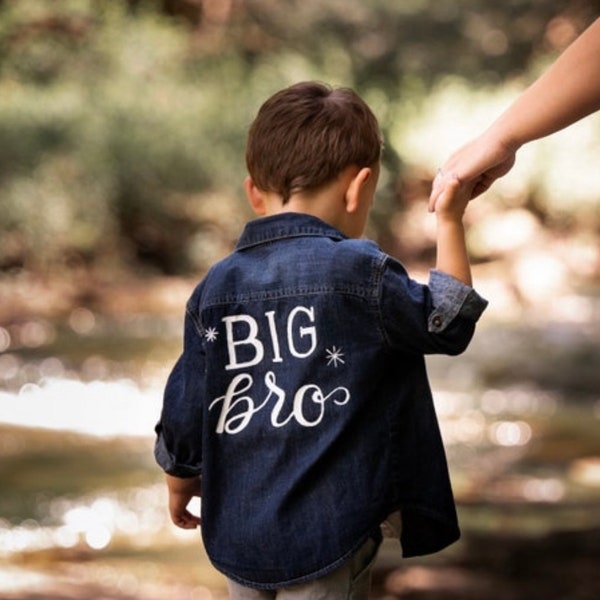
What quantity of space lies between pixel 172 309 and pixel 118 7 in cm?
342

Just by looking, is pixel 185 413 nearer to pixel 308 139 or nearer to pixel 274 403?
pixel 274 403

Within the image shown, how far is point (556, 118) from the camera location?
1337 mm

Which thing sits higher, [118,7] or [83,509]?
[118,7]

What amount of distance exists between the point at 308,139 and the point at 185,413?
1.19 ft

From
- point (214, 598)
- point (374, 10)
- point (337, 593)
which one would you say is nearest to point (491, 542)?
point (214, 598)

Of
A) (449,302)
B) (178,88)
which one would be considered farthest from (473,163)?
(178,88)

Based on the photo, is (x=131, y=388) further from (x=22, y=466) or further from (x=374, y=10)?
(x=374, y=10)

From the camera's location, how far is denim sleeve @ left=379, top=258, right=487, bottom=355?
1.40 m

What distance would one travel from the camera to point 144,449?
5.56 metres

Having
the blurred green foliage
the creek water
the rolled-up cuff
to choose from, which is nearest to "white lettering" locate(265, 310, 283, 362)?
the rolled-up cuff

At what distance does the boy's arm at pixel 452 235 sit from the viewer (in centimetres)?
142

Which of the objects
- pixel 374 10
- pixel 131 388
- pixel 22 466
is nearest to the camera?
pixel 22 466

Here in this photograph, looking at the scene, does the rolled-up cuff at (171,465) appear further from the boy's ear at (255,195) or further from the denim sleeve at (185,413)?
the boy's ear at (255,195)

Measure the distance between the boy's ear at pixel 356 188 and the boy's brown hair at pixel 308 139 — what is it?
0.05 ft
